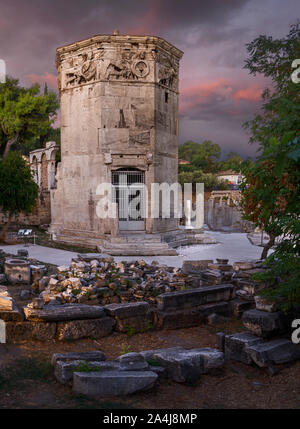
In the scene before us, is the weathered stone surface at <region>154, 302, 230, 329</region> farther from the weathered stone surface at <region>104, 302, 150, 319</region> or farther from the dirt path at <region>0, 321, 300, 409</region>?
the dirt path at <region>0, 321, 300, 409</region>

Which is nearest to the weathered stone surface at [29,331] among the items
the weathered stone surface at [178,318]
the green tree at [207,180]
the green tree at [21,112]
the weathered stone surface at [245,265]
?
the weathered stone surface at [178,318]

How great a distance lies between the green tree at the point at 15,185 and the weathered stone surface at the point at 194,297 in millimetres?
9596

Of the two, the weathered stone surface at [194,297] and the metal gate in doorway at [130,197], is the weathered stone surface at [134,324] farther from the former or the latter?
the metal gate in doorway at [130,197]

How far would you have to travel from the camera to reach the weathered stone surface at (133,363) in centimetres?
406

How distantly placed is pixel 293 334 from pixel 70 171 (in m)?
12.1

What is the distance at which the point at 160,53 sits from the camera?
46.2 feet

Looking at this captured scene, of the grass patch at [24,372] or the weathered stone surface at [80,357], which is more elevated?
the weathered stone surface at [80,357]

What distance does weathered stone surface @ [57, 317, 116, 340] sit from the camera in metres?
5.55

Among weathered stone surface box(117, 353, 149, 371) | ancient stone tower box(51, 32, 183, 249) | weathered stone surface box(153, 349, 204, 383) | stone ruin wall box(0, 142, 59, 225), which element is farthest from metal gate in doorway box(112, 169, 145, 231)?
weathered stone surface box(117, 353, 149, 371)

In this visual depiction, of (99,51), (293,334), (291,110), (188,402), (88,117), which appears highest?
(99,51)

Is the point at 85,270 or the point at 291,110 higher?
the point at 291,110
